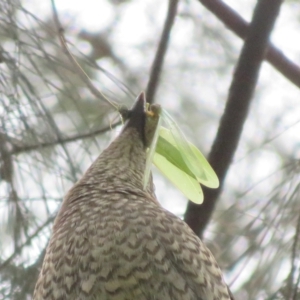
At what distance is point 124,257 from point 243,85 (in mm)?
606

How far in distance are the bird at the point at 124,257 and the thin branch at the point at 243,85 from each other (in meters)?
0.26

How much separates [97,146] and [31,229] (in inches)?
11.0

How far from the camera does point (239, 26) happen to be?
7.55 ft

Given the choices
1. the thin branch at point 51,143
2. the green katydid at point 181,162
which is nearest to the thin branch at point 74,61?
the green katydid at point 181,162

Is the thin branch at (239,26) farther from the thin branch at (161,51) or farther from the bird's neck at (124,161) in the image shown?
the bird's neck at (124,161)

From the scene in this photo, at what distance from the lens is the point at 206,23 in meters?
3.57

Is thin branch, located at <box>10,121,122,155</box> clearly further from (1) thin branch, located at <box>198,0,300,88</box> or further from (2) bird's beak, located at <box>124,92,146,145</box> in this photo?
(1) thin branch, located at <box>198,0,300,88</box>

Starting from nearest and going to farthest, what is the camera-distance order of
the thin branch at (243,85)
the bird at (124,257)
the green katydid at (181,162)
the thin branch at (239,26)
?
the bird at (124,257), the green katydid at (181,162), the thin branch at (243,85), the thin branch at (239,26)

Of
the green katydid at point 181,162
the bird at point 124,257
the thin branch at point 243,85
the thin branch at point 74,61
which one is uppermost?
the thin branch at point 74,61

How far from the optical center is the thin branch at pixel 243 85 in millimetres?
2104

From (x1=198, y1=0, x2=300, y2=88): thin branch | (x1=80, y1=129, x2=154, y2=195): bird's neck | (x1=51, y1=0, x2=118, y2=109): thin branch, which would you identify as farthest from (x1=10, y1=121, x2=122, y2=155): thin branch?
(x1=198, y1=0, x2=300, y2=88): thin branch

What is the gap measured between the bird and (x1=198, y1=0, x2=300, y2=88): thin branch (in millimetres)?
597

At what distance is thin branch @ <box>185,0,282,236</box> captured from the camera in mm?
2104

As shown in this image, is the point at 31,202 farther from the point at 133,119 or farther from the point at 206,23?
the point at 206,23
